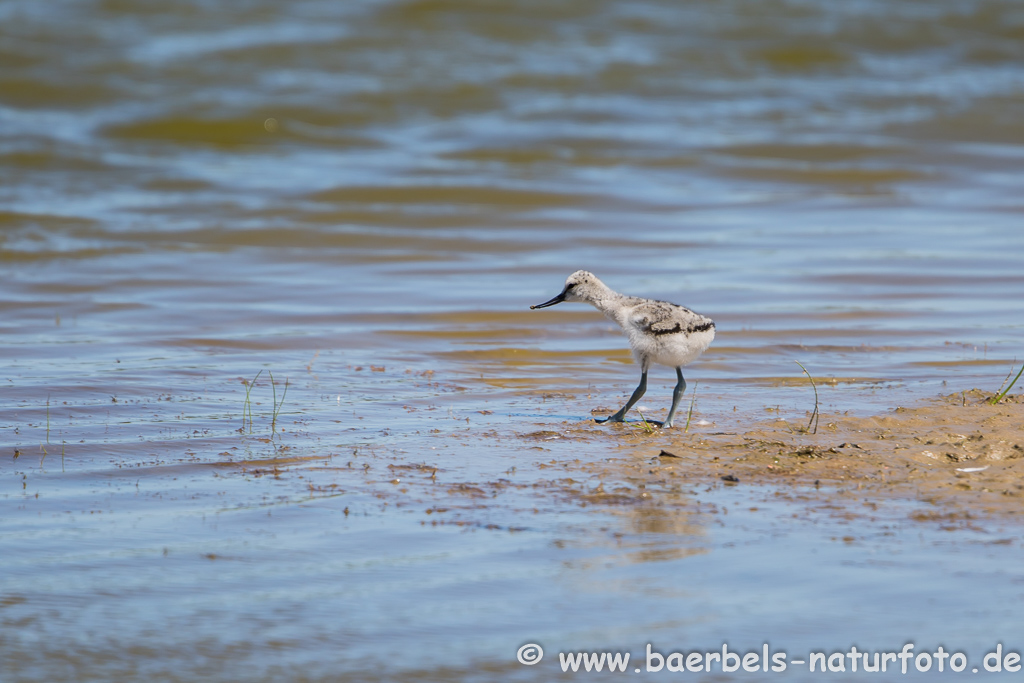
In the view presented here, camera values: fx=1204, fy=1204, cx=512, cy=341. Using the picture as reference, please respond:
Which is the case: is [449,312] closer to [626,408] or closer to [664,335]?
[626,408]

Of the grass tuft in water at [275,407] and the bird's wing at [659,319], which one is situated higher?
the bird's wing at [659,319]

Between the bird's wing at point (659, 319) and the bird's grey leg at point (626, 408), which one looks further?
the bird's grey leg at point (626, 408)

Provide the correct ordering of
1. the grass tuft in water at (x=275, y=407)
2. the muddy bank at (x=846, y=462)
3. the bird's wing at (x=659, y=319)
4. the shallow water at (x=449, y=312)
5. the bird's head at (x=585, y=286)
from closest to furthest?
the shallow water at (x=449, y=312), the muddy bank at (x=846, y=462), the bird's wing at (x=659, y=319), the grass tuft in water at (x=275, y=407), the bird's head at (x=585, y=286)

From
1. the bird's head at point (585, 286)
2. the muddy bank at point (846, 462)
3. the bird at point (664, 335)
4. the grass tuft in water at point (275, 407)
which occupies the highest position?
the bird's head at point (585, 286)

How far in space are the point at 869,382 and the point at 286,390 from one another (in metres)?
3.59

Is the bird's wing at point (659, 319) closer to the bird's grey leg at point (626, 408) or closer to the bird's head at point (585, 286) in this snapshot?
the bird's grey leg at point (626, 408)

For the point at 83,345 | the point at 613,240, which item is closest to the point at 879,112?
the point at 613,240

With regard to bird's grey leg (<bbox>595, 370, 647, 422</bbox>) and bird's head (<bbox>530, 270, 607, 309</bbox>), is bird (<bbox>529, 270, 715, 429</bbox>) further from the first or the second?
bird's head (<bbox>530, 270, 607, 309</bbox>)

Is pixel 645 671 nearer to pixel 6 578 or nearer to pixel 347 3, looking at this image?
pixel 6 578

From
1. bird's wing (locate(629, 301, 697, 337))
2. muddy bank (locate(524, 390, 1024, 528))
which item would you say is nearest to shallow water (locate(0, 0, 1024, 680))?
muddy bank (locate(524, 390, 1024, 528))

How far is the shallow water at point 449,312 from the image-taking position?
12.9 ft

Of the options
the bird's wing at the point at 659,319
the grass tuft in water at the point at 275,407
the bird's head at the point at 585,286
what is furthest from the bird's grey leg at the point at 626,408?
the grass tuft in water at the point at 275,407

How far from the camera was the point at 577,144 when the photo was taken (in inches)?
725

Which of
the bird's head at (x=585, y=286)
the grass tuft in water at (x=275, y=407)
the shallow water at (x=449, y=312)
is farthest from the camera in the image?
the bird's head at (x=585, y=286)
